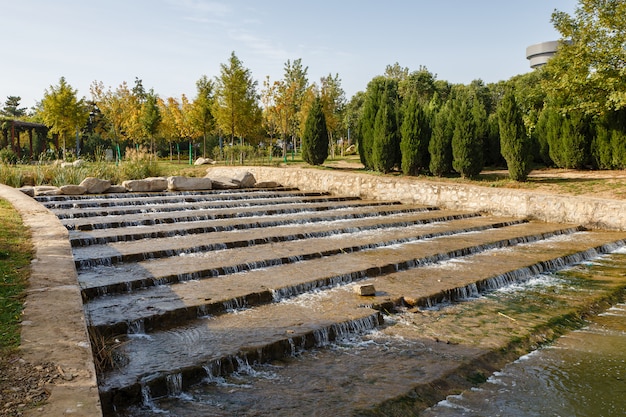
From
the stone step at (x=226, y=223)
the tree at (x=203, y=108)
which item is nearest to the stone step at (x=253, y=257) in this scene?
the stone step at (x=226, y=223)

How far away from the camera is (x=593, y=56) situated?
14695 millimetres

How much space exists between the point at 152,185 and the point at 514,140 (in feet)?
38.3

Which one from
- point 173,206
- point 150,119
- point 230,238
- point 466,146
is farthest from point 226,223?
point 150,119

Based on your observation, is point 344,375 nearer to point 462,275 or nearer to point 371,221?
point 462,275

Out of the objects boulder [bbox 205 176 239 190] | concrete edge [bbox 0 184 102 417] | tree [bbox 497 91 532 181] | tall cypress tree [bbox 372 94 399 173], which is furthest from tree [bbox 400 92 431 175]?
concrete edge [bbox 0 184 102 417]

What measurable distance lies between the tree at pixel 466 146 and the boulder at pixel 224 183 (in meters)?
7.91

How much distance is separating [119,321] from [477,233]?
7610mm

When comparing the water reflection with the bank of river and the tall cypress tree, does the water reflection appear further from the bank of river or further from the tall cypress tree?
the tall cypress tree

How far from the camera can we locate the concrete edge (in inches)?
90.8

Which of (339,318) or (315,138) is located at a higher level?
(315,138)

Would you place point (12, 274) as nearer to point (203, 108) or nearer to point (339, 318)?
point (339, 318)

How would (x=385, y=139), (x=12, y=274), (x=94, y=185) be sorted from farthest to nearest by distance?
(x=385, y=139), (x=94, y=185), (x=12, y=274)

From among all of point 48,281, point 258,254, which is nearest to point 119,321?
point 48,281

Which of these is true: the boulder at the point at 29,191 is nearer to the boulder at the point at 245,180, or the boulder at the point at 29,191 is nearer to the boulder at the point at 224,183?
the boulder at the point at 224,183
